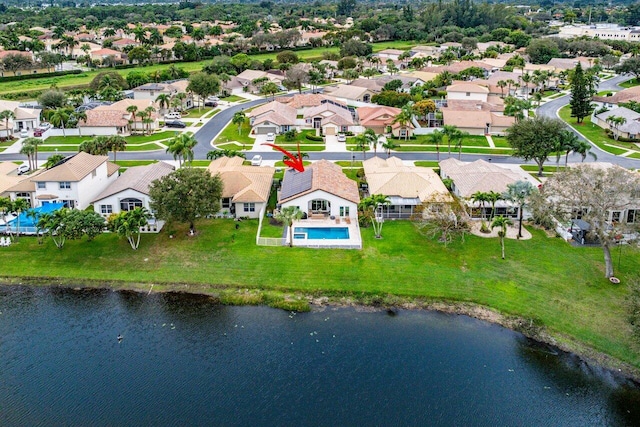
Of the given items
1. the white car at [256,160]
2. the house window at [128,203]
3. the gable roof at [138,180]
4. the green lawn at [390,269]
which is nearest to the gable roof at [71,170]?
the gable roof at [138,180]

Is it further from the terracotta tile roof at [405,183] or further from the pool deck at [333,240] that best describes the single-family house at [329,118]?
the pool deck at [333,240]

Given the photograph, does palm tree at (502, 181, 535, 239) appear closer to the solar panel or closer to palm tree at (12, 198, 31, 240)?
the solar panel

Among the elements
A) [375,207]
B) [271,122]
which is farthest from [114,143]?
[375,207]

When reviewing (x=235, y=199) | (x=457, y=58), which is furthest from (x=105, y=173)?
(x=457, y=58)

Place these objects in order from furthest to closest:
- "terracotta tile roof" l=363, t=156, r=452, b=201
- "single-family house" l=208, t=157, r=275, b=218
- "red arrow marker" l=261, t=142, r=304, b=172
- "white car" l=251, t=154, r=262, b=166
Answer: "white car" l=251, t=154, r=262, b=166
"red arrow marker" l=261, t=142, r=304, b=172
"terracotta tile roof" l=363, t=156, r=452, b=201
"single-family house" l=208, t=157, r=275, b=218

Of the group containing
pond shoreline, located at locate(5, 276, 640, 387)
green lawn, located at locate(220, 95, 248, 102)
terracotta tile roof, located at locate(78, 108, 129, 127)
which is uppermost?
green lawn, located at locate(220, 95, 248, 102)

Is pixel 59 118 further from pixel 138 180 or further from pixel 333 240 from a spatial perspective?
pixel 333 240

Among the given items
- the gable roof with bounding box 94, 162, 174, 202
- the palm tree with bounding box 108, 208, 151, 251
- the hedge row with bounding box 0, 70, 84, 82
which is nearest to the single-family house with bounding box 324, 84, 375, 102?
the gable roof with bounding box 94, 162, 174, 202

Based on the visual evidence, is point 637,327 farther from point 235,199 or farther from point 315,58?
point 315,58
